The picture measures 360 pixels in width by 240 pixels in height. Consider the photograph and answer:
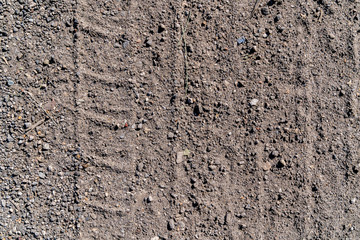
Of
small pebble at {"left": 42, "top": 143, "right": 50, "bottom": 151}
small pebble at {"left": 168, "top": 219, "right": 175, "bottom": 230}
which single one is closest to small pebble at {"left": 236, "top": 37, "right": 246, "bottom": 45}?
small pebble at {"left": 168, "top": 219, "right": 175, "bottom": 230}

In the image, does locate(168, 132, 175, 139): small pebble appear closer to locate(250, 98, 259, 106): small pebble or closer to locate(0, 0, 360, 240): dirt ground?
locate(0, 0, 360, 240): dirt ground

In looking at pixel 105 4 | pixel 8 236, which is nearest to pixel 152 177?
pixel 8 236

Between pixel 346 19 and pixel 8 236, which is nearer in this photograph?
pixel 8 236

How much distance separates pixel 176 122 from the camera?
6.32 feet

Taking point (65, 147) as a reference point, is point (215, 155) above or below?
above

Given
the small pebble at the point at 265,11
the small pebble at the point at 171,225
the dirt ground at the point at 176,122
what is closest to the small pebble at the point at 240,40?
the dirt ground at the point at 176,122

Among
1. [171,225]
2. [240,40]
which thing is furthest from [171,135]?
[240,40]

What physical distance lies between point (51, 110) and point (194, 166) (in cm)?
92

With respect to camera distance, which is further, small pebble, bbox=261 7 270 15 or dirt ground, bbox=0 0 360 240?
small pebble, bbox=261 7 270 15

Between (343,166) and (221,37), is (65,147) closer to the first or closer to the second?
(221,37)

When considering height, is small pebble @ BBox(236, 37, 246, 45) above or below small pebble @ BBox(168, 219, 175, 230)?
above

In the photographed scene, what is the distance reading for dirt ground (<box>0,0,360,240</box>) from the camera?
6.17ft

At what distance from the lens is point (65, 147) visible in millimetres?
1888

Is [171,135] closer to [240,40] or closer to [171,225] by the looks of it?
[171,225]
